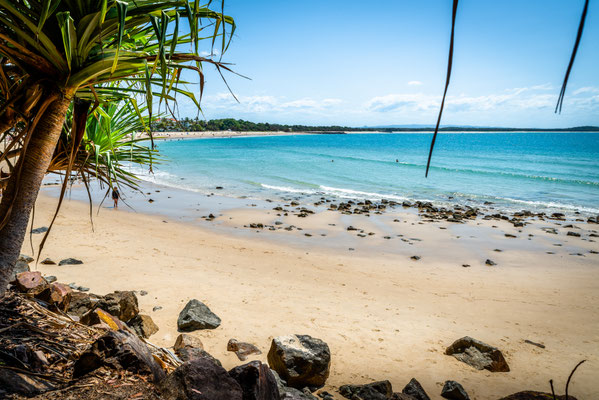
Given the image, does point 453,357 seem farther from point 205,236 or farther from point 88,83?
point 205,236

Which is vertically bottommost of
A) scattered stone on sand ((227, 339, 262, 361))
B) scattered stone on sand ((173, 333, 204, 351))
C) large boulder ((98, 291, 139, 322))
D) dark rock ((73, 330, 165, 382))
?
scattered stone on sand ((227, 339, 262, 361))

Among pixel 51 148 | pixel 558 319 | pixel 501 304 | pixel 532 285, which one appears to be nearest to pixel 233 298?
pixel 51 148

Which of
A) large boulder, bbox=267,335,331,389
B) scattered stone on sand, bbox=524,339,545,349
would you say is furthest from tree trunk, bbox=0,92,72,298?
scattered stone on sand, bbox=524,339,545,349

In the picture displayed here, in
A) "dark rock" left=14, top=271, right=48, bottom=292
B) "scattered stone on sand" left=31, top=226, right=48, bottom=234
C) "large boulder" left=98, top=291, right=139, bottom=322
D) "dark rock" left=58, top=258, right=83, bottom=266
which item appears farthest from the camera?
"scattered stone on sand" left=31, top=226, right=48, bottom=234

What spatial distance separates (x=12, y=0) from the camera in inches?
62.8

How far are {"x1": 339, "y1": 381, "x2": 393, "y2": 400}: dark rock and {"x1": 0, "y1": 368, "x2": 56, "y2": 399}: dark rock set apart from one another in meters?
2.60

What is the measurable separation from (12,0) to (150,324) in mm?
3670

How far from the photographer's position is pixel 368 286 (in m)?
6.98

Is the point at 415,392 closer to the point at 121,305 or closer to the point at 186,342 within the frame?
the point at 186,342

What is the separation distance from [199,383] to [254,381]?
0.38m

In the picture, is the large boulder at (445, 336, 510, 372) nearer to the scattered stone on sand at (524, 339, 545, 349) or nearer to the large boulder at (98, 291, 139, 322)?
the scattered stone on sand at (524, 339, 545, 349)

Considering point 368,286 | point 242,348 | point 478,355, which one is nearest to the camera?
point 242,348

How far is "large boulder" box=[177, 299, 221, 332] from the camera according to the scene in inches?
174

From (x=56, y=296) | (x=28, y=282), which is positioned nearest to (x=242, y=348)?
(x=56, y=296)
